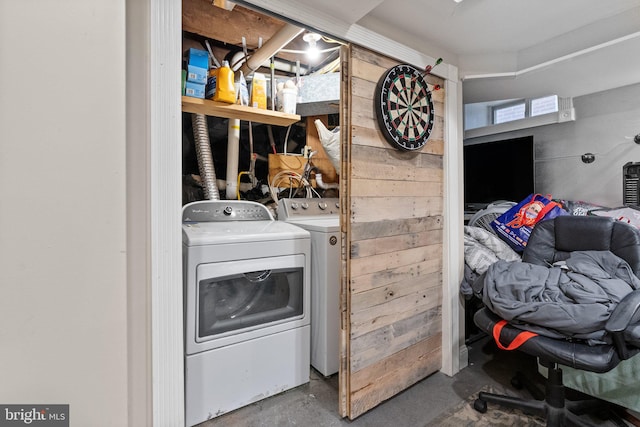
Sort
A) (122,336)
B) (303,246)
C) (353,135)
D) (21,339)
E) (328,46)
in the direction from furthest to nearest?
(328,46)
(303,246)
(353,135)
(122,336)
(21,339)

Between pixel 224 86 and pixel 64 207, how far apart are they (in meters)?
1.27

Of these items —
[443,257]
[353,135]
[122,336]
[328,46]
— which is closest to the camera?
[122,336]

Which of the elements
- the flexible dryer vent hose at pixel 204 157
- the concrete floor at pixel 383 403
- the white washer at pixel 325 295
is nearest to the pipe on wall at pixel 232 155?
the flexible dryer vent hose at pixel 204 157

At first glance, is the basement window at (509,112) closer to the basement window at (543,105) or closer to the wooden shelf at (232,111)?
the basement window at (543,105)

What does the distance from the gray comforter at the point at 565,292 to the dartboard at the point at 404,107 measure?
889 millimetres

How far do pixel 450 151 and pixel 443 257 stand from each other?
717mm

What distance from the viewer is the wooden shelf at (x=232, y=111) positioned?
1.99 m

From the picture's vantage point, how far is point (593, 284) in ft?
4.79

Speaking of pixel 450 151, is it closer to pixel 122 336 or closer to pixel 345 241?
pixel 345 241

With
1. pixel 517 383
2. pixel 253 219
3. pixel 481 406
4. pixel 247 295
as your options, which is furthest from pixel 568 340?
pixel 253 219

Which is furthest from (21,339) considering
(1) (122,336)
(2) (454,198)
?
(2) (454,198)

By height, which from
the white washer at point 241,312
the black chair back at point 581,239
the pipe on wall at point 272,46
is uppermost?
the pipe on wall at point 272,46

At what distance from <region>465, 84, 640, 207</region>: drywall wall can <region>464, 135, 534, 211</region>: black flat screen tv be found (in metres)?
0.17

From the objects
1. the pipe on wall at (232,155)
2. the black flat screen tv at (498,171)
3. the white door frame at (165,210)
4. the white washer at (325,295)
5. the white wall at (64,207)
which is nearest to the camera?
the white wall at (64,207)
